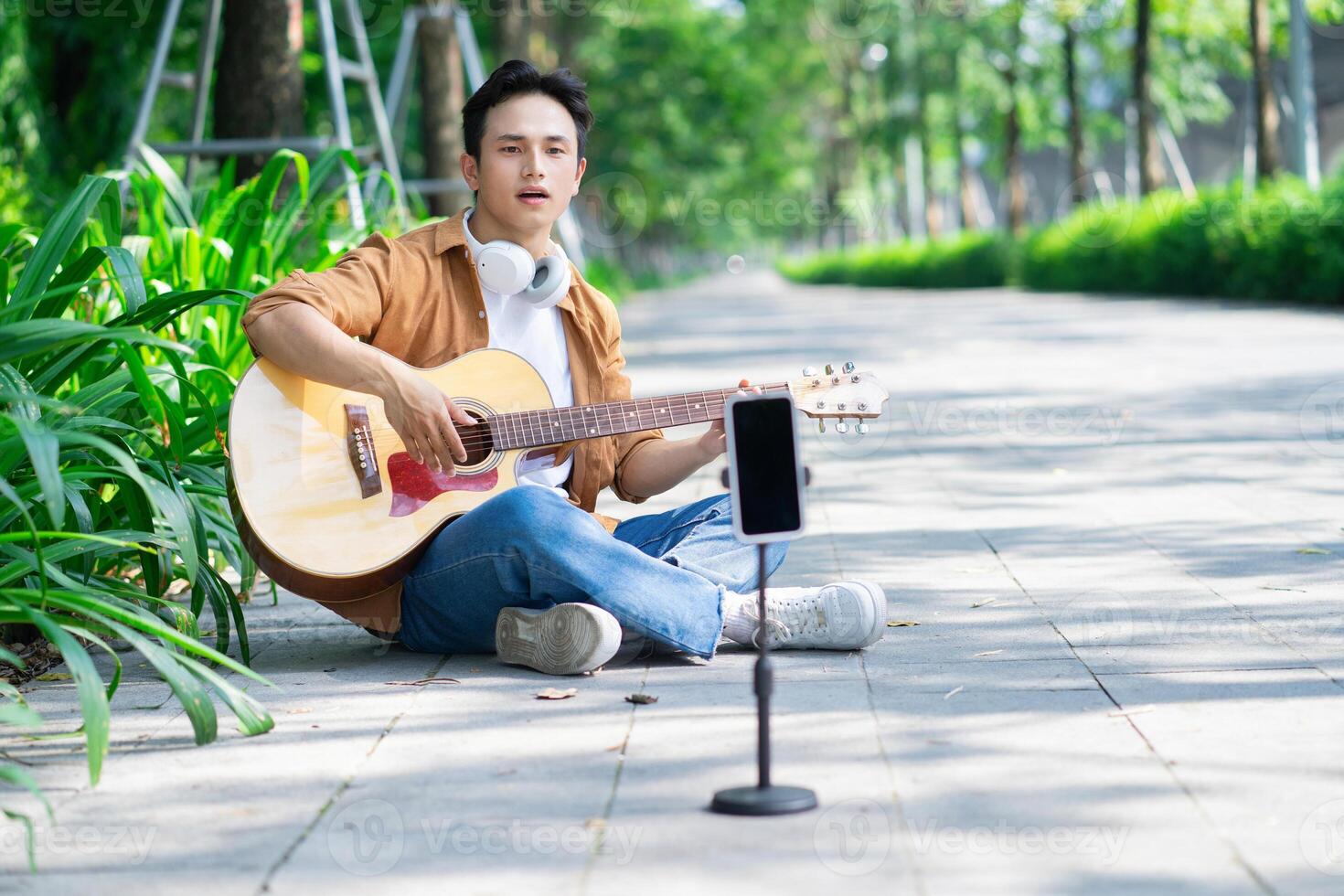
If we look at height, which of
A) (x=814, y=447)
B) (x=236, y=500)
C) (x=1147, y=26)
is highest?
Answer: (x=1147, y=26)

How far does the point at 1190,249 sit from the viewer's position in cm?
2438

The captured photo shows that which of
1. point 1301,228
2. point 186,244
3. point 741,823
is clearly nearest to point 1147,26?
point 1301,228

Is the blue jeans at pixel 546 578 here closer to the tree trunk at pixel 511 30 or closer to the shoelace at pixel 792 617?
the shoelace at pixel 792 617

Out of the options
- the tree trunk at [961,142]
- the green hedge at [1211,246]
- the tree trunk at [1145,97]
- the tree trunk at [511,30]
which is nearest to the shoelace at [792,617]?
the tree trunk at [511,30]

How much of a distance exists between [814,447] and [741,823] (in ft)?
22.2

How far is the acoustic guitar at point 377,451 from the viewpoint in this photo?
3.82m

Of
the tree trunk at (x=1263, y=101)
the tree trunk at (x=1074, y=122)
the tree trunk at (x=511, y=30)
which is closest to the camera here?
the tree trunk at (x=511, y=30)

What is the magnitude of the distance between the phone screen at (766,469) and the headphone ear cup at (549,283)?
1329mm

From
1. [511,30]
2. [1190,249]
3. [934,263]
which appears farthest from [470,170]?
[934,263]

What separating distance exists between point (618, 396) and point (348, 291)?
0.77m

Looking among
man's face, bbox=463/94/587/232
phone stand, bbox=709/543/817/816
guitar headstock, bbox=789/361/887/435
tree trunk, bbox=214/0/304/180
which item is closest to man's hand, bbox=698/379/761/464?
guitar headstock, bbox=789/361/887/435

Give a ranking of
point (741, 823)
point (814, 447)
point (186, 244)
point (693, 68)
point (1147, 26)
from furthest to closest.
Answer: point (693, 68) → point (1147, 26) → point (814, 447) → point (186, 244) → point (741, 823)

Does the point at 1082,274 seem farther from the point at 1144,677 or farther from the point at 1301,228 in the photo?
the point at 1144,677

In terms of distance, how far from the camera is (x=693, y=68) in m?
41.1
